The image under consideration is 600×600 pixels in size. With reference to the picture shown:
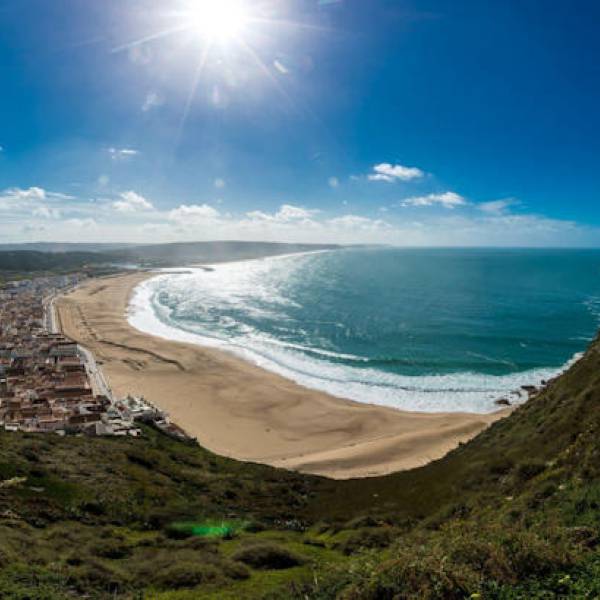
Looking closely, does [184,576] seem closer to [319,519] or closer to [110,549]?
[110,549]

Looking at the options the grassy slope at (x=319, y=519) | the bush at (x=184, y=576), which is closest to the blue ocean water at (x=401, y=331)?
the grassy slope at (x=319, y=519)

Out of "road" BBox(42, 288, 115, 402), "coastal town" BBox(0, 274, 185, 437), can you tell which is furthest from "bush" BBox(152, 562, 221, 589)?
"road" BBox(42, 288, 115, 402)

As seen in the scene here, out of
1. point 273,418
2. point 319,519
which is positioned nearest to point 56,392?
point 273,418

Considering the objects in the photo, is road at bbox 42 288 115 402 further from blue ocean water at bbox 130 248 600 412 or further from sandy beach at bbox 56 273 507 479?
blue ocean water at bbox 130 248 600 412

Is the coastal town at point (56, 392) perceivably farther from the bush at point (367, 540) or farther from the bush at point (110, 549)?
the bush at point (367, 540)

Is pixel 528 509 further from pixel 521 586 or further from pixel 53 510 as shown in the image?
pixel 53 510
